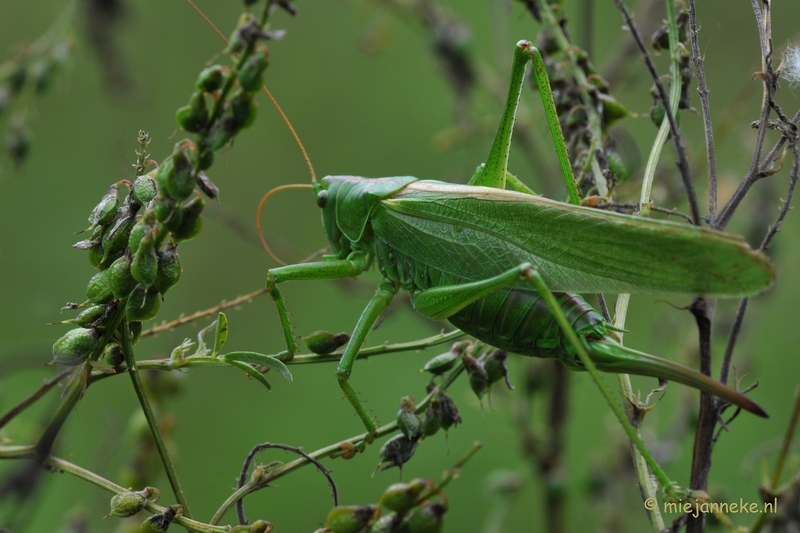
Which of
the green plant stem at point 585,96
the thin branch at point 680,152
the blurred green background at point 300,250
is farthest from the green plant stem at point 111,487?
the blurred green background at point 300,250

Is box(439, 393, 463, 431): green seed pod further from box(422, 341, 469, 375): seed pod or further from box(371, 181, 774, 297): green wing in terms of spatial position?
box(371, 181, 774, 297): green wing

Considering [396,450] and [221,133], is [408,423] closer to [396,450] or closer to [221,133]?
[396,450]

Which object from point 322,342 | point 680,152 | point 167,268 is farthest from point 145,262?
point 680,152

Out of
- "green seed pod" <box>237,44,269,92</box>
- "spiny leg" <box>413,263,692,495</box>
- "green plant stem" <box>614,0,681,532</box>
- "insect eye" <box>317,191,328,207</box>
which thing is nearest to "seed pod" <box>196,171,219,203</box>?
"green seed pod" <box>237,44,269,92</box>

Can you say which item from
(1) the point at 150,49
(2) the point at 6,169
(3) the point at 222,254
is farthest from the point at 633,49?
(1) the point at 150,49

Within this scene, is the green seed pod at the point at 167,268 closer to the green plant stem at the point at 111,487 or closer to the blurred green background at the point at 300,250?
the green plant stem at the point at 111,487
